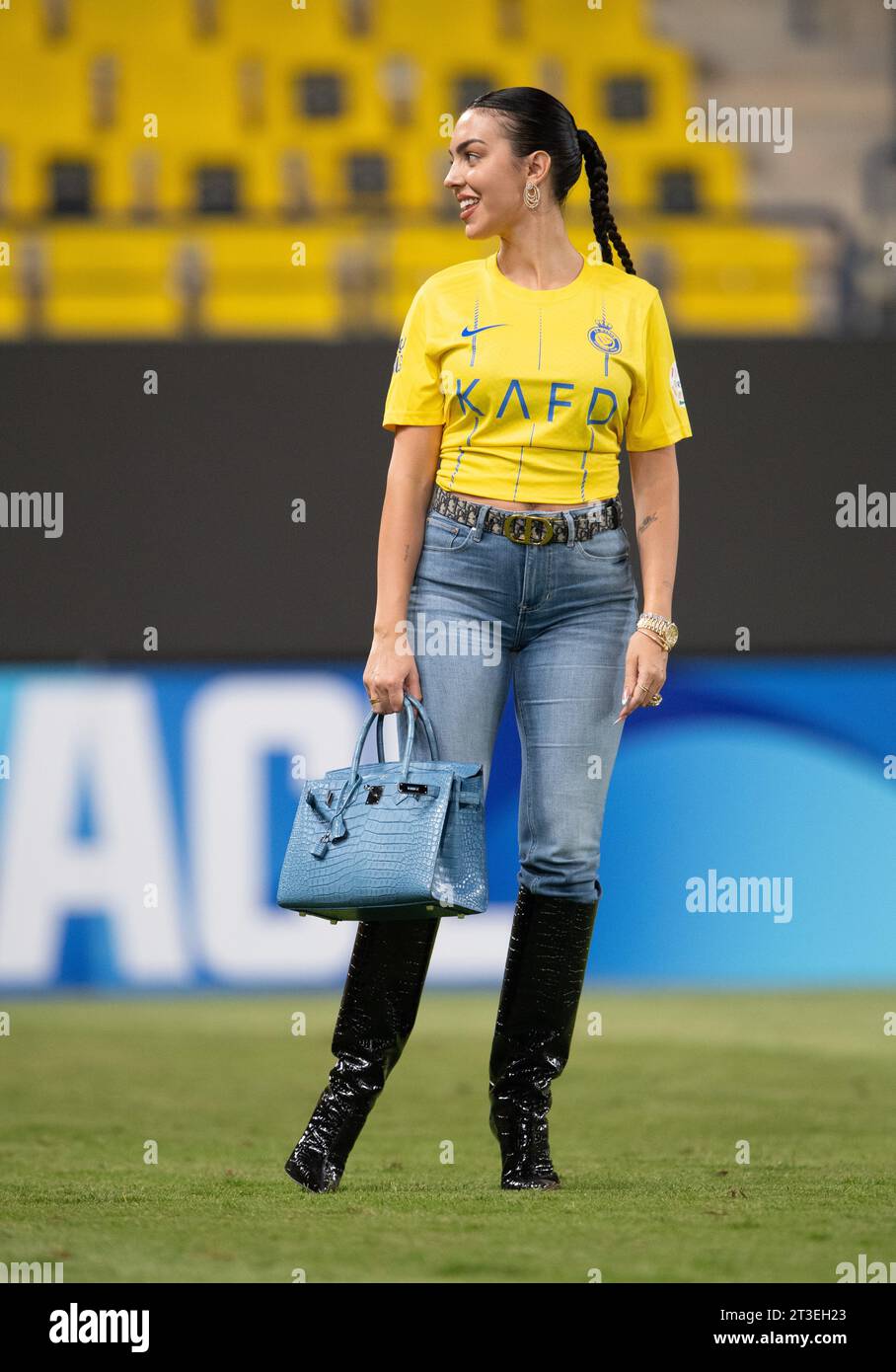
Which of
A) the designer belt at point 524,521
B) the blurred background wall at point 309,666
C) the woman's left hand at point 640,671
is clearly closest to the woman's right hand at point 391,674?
the designer belt at point 524,521

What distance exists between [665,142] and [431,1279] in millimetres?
7889

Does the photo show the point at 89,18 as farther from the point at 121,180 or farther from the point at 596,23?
the point at 596,23

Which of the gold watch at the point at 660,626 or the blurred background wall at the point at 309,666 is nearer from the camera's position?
the gold watch at the point at 660,626

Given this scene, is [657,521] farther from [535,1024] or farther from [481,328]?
[535,1024]

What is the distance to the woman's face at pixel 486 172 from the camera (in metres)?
2.76

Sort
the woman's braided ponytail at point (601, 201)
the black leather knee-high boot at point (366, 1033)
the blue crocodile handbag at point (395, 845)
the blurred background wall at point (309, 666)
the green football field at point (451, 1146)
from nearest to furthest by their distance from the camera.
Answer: the green football field at point (451, 1146) < the blue crocodile handbag at point (395, 845) < the black leather knee-high boot at point (366, 1033) < the woman's braided ponytail at point (601, 201) < the blurred background wall at point (309, 666)

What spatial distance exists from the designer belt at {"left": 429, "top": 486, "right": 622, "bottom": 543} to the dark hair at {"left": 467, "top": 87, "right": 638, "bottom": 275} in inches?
16.7

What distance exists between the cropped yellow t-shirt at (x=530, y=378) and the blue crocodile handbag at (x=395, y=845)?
0.38 meters

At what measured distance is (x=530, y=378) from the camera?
106 inches

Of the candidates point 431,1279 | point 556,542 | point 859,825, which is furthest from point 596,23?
point 431,1279

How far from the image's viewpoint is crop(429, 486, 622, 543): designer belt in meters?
2.73

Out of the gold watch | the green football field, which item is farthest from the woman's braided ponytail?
the green football field

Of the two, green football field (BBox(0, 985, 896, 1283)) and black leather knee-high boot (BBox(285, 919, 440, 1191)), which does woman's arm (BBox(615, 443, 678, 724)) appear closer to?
black leather knee-high boot (BBox(285, 919, 440, 1191))

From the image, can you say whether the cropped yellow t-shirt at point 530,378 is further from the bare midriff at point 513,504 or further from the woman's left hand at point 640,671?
the woman's left hand at point 640,671
